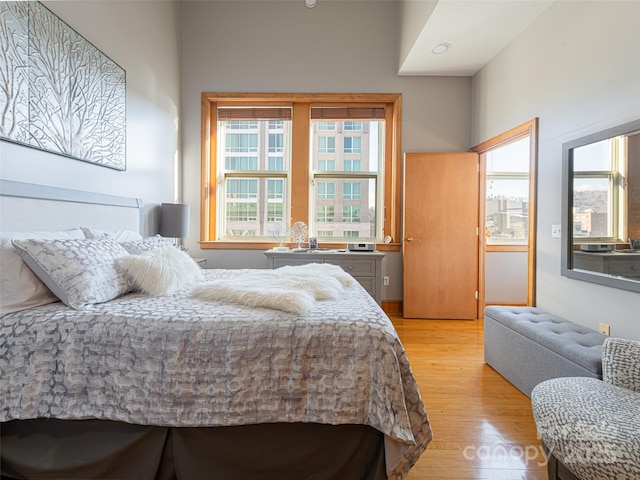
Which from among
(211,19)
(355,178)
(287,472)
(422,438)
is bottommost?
(287,472)

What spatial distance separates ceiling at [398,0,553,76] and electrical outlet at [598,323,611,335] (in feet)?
8.36

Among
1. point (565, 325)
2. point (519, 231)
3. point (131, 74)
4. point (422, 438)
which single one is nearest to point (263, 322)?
point (422, 438)

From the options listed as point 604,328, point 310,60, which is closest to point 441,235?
point 604,328

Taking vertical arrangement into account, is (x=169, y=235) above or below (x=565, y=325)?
above

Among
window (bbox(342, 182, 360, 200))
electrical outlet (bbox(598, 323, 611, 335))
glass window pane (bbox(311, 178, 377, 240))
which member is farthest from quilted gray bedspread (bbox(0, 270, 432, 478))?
window (bbox(342, 182, 360, 200))

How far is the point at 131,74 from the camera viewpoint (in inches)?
108

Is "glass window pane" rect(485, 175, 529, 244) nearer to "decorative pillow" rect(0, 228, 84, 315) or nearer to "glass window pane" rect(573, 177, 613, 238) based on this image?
"glass window pane" rect(573, 177, 613, 238)

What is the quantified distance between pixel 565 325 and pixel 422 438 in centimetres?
160

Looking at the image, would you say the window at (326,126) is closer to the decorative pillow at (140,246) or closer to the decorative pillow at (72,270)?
the decorative pillow at (140,246)

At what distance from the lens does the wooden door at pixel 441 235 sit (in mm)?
3711

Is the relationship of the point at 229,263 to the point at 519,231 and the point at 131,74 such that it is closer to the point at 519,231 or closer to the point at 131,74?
the point at 131,74

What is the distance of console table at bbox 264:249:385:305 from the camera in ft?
11.2

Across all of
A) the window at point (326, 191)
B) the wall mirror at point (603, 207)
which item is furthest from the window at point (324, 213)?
the wall mirror at point (603, 207)

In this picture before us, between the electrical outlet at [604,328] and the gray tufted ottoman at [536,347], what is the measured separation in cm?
9
